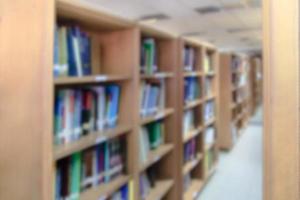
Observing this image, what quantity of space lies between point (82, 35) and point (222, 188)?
2.97 meters

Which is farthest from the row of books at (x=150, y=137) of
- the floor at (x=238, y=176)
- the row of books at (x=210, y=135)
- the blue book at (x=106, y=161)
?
the row of books at (x=210, y=135)

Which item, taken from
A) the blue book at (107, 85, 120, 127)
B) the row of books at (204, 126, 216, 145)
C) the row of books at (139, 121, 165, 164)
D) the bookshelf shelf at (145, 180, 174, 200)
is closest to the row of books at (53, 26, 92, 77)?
the blue book at (107, 85, 120, 127)

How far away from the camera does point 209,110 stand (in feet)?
13.7

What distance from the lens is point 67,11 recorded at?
144cm

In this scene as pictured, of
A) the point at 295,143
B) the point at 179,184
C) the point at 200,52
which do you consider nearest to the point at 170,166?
the point at 179,184

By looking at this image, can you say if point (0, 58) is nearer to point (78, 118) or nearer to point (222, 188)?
point (78, 118)

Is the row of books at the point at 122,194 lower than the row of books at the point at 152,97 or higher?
lower

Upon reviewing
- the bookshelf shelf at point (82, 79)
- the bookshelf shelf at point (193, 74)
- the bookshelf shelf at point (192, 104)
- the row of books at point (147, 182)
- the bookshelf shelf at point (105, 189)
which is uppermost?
the bookshelf shelf at point (193, 74)

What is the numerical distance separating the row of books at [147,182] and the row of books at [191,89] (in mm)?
929

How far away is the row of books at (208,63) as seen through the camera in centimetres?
395

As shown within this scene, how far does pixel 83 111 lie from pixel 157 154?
0.97 metres

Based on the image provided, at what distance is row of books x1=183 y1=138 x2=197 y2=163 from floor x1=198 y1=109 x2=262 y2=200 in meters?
0.52

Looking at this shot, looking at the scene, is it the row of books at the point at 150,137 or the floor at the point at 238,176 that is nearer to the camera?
the row of books at the point at 150,137

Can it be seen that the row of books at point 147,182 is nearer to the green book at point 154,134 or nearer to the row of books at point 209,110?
the green book at point 154,134
